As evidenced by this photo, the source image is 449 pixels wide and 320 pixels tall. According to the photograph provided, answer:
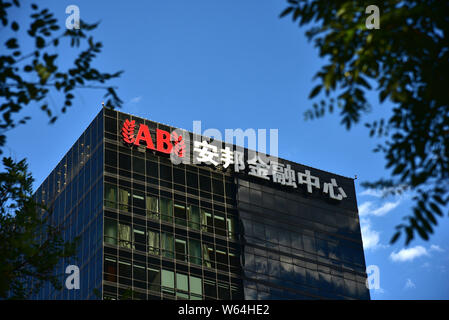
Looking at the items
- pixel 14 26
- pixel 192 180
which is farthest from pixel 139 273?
pixel 14 26

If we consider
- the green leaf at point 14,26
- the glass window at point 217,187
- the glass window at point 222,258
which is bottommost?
the green leaf at point 14,26

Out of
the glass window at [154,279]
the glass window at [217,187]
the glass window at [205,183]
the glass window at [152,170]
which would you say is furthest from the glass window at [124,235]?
the glass window at [217,187]

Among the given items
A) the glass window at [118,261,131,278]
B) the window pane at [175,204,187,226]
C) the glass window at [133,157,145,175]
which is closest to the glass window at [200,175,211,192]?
the window pane at [175,204,187,226]

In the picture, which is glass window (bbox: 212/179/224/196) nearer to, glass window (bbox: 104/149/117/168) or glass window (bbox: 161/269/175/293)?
glass window (bbox: 104/149/117/168)

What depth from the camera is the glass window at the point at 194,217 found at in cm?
7344

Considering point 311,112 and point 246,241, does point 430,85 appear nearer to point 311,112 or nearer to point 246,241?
point 311,112

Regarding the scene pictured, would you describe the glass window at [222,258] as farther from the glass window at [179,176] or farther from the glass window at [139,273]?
the glass window at [139,273]

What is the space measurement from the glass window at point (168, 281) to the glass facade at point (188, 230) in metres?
0.10

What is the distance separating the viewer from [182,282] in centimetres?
6981

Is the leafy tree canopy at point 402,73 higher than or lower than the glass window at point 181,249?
lower

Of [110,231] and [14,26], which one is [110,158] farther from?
[14,26]

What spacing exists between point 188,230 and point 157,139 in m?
8.95

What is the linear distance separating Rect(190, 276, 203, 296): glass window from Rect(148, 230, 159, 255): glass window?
13.0ft
